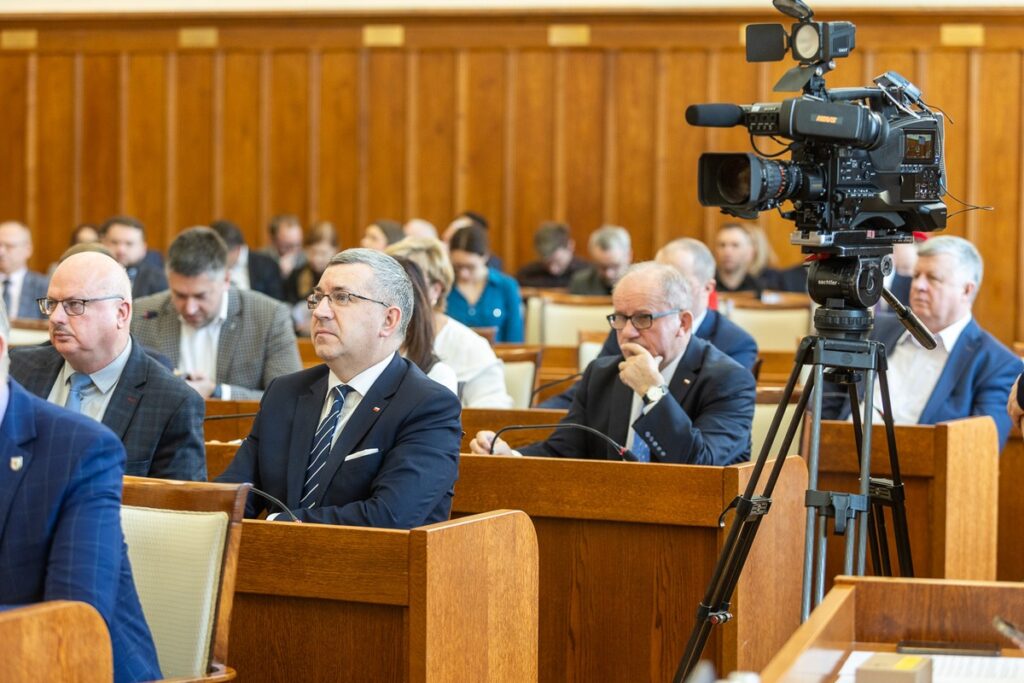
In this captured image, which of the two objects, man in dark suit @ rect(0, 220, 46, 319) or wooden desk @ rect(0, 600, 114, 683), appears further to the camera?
man in dark suit @ rect(0, 220, 46, 319)

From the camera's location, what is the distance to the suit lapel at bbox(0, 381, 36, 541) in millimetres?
2223

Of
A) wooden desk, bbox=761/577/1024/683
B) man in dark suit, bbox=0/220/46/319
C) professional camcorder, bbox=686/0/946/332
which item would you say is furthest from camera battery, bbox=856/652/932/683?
man in dark suit, bbox=0/220/46/319

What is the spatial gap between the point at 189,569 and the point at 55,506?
43cm

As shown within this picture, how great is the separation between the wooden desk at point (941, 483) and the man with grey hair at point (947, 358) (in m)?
0.44

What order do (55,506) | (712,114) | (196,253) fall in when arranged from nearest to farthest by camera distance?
1. (55,506)
2. (712,114)
3. (196,253)

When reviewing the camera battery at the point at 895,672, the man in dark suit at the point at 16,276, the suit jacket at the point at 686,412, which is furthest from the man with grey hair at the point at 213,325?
the camera battery at the point at 895,672

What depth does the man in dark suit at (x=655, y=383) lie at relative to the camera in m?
3.90

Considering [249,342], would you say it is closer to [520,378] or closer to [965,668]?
[520,378]

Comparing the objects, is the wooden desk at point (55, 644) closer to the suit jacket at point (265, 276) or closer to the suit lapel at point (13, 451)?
the suit lapel at point (13, 451)

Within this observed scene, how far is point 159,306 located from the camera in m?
5.49

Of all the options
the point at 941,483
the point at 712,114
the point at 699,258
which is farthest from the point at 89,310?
the point at 699,258

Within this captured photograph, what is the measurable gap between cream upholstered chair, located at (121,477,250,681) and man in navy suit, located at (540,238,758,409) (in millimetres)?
2254

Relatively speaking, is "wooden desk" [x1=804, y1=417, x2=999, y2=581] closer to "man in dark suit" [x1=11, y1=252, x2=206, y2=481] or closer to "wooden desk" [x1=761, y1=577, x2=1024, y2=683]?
"man in dark suit" [x1=11, y1=252, x2=206, y2=481]

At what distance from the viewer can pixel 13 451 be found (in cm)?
223
